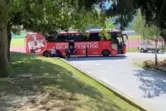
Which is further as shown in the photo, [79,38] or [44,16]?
[79,38]

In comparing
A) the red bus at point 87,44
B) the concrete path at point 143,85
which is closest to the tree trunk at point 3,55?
the concrete path at point 143,85

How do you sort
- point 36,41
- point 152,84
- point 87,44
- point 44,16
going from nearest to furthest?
point 44,16
point 152,84
point 36,41
point 87,44

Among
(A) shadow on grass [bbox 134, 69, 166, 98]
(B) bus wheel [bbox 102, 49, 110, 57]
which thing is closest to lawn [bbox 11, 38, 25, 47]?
(B) bus wheel [bbox 102, 49, 110, 57]

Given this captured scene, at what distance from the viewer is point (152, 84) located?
1839 cm

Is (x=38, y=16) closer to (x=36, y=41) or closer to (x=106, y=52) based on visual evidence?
(x=36, y=41)

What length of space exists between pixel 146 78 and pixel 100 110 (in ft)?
40.1

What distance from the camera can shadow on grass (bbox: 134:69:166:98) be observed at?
15711mm

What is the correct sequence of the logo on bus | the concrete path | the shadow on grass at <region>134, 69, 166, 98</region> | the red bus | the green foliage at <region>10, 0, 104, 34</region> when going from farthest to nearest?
the red bus → the logo on bus → the shadow on grass at <region>134, 69, 166, 98</region> → the green foliage at <region>10, 0, 104, 34</region> → the concrete path

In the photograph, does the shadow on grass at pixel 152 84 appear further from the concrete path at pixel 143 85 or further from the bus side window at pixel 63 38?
the bus side window at pixel 63 38

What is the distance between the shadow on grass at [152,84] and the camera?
15711 millimetres

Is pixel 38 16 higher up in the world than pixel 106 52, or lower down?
higher up

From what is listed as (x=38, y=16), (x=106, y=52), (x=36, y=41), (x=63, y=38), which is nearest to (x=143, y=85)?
(x=38, y=16)


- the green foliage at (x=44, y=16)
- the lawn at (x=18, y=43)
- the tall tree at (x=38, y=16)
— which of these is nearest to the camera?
the tall tree at (x=38, y=16)

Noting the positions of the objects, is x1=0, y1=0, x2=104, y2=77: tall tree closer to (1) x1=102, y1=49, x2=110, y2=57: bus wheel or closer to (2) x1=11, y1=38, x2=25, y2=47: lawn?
(1) x1=102, y1=49, x2=110, y2=57: bus wheel
